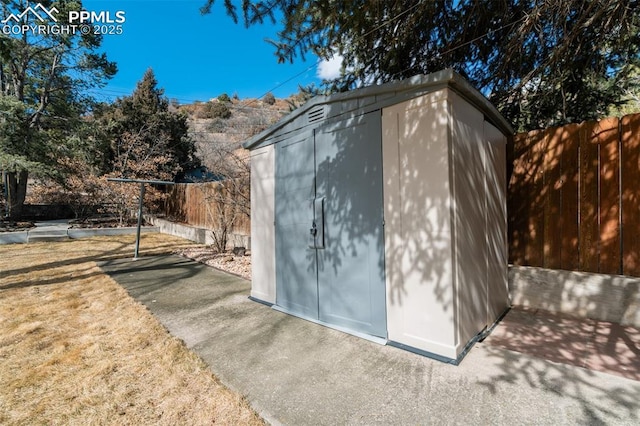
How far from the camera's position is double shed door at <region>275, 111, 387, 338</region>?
9.43 ft

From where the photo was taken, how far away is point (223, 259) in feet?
22.4

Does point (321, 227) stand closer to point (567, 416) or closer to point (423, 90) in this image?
point (423, 90)

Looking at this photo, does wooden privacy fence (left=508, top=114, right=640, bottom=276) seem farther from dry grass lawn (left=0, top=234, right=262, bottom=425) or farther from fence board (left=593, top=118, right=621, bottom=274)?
dry grass lawn (left=0, top=234, right=262, bottom=425)

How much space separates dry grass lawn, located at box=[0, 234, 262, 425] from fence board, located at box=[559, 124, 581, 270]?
11.9 ft

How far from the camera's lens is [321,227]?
3.29 m

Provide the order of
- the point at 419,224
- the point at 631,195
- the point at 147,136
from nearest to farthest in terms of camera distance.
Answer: the point at 419,224 < the point at 631,195 < the point at 147,136

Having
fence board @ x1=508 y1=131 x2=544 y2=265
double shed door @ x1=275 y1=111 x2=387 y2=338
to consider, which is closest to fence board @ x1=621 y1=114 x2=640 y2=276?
fence board @ x1=508 y1=131 x2=544 y2=265

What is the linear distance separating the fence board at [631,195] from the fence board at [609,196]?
0.05m

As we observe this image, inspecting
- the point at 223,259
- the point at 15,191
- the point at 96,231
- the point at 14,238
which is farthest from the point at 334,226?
the point at 15,191

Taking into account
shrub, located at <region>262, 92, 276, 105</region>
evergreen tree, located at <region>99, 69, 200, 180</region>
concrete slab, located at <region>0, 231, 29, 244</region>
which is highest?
shrub, located at <region>262, 92, 276, 105</region>

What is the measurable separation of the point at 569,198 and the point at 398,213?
2216mm

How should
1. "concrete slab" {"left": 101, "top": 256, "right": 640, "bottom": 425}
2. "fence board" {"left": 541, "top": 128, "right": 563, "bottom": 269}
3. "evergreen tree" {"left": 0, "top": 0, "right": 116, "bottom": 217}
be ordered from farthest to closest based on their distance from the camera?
"evergreen tree" {"left": 0, "top": 0, "right": 116, "bottom": 217}
"fence board" {"left": 541, "top": 128, "right": 563, "bottom": 269}
"concrete slab" {"left": 101, "top": 256, "right": 640, "bottom": 425}

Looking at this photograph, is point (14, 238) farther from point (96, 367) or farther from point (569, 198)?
point (569, 198)

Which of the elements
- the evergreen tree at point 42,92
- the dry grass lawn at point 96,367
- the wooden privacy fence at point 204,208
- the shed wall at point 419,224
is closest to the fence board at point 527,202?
the shed wall at point 419,224
